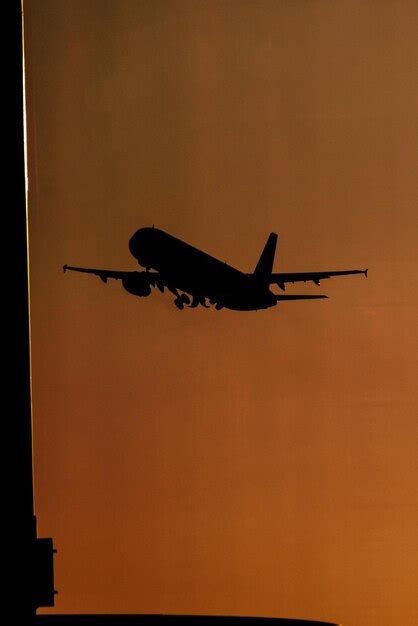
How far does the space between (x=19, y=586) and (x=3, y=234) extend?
3.38ft

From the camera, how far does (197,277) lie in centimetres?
1470

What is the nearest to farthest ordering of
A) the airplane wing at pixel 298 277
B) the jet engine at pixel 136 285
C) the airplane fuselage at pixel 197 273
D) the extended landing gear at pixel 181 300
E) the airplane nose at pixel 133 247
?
1. the extended landing gear at pixel 181 300
2. the jet engine at pixel 136 285
3. the airplane wing at pixel 298 277
4. the airplane fuselage at pixel 197 273
5. the airplane nose at pixel 133 247

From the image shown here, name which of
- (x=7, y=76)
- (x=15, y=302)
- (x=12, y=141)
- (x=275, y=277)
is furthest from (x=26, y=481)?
(x=275, y=277)

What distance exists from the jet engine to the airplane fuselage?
3.44 ft

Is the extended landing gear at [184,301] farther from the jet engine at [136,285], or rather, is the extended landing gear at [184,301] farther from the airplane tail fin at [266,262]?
the airplane tail fin at [266,262]

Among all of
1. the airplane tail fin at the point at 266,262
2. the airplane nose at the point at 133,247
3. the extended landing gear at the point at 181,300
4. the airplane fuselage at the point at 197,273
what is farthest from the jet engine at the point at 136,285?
the airplane nose at the point at 133,247

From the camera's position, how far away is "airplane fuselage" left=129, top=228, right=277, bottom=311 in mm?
13859

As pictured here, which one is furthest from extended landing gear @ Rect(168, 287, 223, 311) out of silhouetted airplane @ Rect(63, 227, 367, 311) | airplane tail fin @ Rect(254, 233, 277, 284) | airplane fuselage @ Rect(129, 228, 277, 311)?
airplane tail fin @ Rect(254, 233, 277, 284)

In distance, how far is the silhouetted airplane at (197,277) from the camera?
40.8 feet

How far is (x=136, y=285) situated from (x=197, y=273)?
2.85 metres

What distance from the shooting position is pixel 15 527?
2637 mm

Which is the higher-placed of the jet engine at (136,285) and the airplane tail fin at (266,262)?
the airplane tail fin at (266,262)

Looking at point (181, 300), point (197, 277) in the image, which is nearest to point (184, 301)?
point (181, 300)

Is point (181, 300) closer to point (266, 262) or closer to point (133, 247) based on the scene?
point (133, 247)
